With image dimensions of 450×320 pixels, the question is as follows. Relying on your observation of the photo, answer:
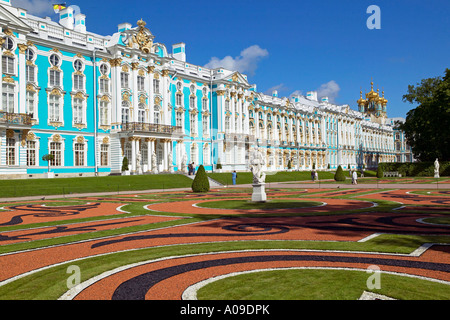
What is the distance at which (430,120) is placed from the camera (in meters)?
56.0

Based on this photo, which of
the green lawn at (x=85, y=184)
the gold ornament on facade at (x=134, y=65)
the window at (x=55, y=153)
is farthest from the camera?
the gold ornament on facade at (x=134, y=65)

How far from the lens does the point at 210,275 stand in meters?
7.33

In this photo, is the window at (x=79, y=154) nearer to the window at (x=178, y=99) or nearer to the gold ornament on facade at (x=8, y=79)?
the gold ornament on facade at (x=8, y=79)

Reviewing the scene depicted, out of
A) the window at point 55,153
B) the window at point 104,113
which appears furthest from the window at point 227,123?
the window at point 55,153

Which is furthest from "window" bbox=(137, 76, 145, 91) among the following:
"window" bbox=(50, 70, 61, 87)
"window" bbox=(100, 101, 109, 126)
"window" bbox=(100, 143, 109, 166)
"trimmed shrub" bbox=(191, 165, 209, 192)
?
"trimmed shrub" bbox=(191, 165, 209, 192)

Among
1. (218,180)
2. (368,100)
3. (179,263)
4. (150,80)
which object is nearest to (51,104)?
(150,80)

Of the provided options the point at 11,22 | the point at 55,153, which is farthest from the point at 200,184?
the point at 11,22

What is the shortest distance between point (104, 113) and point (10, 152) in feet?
37.8

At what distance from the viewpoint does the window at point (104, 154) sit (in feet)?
143

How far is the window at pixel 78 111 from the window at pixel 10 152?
727 centimetres

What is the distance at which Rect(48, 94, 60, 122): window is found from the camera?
1537 inches

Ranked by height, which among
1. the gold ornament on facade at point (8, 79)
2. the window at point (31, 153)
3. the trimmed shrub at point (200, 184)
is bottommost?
the trimmed shrub at point (200, 184)

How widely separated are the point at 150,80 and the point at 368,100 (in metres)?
101
